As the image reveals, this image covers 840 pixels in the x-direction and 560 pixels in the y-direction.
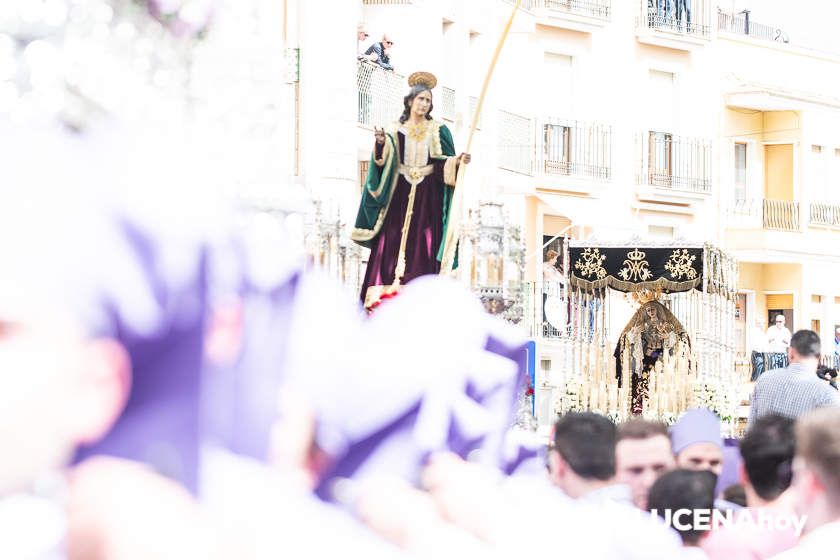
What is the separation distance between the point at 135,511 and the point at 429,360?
108 centimetres

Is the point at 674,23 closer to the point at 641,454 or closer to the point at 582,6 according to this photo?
the point at 582,6

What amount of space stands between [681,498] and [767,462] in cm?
53

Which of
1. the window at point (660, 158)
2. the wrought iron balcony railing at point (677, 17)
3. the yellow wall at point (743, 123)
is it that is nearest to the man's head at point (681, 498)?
the window at point (660, 158)

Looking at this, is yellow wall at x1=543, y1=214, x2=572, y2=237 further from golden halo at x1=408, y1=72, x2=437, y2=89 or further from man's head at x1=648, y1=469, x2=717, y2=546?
man's head at x1=648, y1=469, x2=717, y2=546

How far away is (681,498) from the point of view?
13.2 ft

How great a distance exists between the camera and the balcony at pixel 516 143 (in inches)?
1038

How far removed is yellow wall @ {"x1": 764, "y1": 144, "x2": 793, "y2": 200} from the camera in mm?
33250

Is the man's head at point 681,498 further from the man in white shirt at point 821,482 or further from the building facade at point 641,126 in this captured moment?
the building facade at point 641,126

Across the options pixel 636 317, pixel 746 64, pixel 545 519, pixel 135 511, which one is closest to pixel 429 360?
pixel 545 519

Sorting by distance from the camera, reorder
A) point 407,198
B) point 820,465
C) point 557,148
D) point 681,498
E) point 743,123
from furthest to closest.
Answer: point 743,123
point 557,148
point 407,198
point 681,498
point 820,465

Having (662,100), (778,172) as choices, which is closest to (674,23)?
(662,100)

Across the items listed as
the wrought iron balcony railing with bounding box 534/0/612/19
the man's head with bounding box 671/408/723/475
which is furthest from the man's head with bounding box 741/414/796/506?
the wrought iron balcony railing with bounding box 534/0/612/19

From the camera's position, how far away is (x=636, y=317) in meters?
18.7

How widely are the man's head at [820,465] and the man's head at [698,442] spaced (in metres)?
1.53
